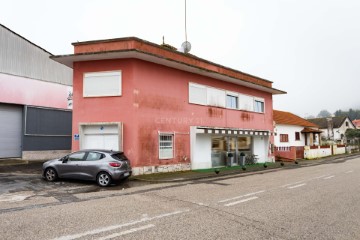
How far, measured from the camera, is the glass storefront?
2072cm

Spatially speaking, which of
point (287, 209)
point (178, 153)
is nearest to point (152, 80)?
point (178, 153)

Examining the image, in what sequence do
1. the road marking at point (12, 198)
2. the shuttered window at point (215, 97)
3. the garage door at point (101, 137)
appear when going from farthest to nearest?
the shuttered window at point (215, 97) → the garage door at point (101, 137) → the road marking at point (12, 198)

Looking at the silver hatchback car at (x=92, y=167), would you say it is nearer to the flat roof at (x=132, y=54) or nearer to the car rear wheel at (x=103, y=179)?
the car rear wheel at (x=103, y=179)

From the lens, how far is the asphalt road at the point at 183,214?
18.3ft

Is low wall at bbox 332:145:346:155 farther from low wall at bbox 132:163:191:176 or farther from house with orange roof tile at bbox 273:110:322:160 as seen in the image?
low wall at bbox 132:163:191:176

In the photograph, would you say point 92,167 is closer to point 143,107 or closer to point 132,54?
point 143,107

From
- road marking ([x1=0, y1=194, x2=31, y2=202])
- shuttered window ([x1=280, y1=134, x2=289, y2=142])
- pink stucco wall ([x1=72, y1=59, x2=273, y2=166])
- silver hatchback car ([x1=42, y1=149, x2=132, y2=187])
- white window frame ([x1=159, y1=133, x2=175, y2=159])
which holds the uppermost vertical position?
pink stucco wall ([x1=72, y1=59, x2=273, y2=166])

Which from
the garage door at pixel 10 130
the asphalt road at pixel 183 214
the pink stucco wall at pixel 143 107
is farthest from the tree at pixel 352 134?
the garage door at pixel 10 130

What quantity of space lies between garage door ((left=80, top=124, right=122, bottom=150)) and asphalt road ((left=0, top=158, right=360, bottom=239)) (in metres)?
5.00

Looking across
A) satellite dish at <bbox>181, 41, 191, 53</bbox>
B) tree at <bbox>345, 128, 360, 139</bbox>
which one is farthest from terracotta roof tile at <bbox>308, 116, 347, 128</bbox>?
satellite dish at <bbox>181, 41, 191, 53</bbox>

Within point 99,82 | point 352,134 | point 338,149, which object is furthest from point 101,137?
point 352,134

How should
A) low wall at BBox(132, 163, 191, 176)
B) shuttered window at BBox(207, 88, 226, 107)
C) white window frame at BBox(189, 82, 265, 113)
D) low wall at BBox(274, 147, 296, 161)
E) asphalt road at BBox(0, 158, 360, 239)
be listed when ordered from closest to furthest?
asphalt road at BBox(0, 158, 360, 239) → low wall at BBox(132, 163, 191, 176) → white window frame at BBox(189, 82, 265, 113) → shuttered window at BBox(207, 88, 226, 107) → low wall at BBox(274, 147, 296, 161)

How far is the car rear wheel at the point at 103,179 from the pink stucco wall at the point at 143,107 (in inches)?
119

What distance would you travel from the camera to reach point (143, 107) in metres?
15.9
